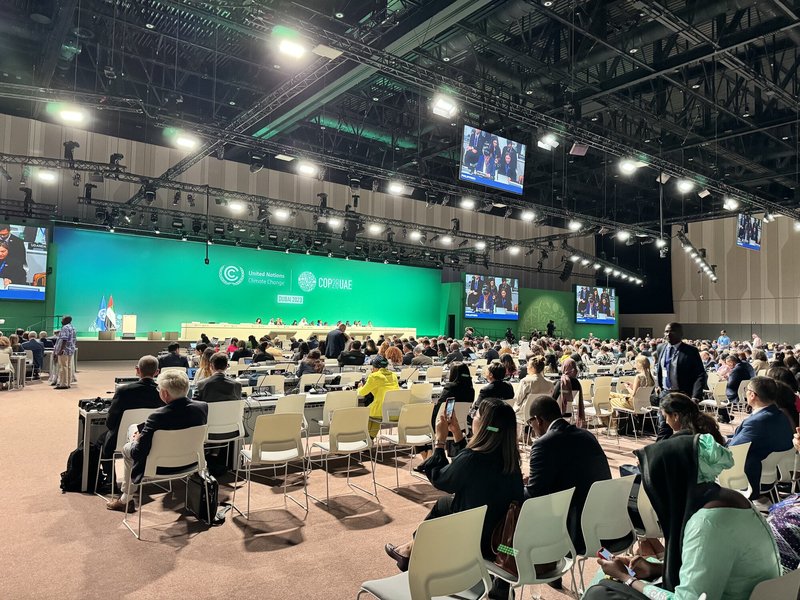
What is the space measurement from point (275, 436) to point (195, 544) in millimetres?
1062

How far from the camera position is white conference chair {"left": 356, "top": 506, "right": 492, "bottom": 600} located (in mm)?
2158

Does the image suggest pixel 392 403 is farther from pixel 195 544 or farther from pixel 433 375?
pixel 433 375

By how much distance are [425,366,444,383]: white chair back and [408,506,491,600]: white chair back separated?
7385 millimetres

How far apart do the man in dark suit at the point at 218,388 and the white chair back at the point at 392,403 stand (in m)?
1.69

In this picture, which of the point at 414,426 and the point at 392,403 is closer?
the point at 414,426

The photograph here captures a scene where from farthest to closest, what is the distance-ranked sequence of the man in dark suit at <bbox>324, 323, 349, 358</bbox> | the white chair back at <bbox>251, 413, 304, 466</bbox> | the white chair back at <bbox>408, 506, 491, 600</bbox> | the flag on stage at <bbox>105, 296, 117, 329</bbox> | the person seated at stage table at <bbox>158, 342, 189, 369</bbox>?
1. the flag on stage at <bbox>105, 296, 117, 329</bbox>
2. the man in dark suit at <bbox>324, 323, 349, 358</bbox>
3. the person seated at stage table at <bbox>158, 342, 189, 369</bbox>
4. the white chair back at <bbox>251, 413, 304, 466</bbox>
5. the white chair back at <bbox>408, 506, 491, 600</bbox>

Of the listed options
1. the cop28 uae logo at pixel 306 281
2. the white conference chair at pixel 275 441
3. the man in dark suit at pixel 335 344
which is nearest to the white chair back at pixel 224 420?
the white conference chair at pixel 275 441

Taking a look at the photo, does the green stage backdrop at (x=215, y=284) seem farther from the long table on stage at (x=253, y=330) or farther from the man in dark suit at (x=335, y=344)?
the man in dark suit at (x=335, y=344)

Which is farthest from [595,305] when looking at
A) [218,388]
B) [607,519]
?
[607,519]

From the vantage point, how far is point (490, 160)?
10.7 m

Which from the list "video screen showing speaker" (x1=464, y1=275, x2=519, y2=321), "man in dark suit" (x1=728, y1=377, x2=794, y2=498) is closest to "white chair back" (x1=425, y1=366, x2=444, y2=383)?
"man in dark suit" (x1=728, y1=377, x2=794, y2=498)

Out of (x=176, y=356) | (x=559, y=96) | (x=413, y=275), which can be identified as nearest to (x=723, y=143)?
(x=559, y=96)

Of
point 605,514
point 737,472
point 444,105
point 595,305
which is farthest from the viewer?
point 595,305

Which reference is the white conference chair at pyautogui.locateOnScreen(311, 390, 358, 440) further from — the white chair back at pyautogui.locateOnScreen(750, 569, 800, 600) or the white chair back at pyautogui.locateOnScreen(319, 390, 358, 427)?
the white chair back at pyautogui.locateOnScreen(750, 569, 800, 600)
